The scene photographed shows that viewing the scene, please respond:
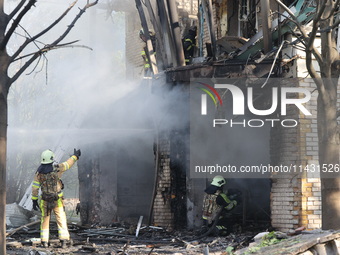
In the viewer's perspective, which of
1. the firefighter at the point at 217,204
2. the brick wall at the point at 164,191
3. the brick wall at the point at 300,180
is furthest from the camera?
the brick wall at the point at 164,191

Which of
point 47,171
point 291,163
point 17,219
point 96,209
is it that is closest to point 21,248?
point 47,171

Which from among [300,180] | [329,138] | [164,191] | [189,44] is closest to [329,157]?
[329,138]

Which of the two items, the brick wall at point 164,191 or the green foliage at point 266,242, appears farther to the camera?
the brick wall at point 164,191

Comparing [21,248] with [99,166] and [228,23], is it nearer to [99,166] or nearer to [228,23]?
[99,166]

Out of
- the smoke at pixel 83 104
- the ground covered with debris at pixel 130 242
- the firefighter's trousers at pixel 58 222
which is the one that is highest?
the smoke at pixel 83 104

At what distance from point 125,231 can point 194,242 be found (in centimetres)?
263

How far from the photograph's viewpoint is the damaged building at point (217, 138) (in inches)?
288

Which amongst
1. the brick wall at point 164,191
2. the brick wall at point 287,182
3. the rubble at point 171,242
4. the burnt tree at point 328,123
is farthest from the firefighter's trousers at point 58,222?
the burnt tree at point 328,123

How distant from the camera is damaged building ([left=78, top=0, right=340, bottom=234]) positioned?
24.0ft

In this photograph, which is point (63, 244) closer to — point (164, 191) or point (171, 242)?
point (171, 242)

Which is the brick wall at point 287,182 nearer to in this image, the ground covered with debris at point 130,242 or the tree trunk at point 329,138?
the ground covered with debris at point 130,242

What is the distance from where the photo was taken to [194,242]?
759 centimetres

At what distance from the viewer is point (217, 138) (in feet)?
35.0

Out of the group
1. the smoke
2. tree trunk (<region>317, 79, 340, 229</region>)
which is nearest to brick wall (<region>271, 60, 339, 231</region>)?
tree trunk (<region>317, 79, 340, 229</region>)
